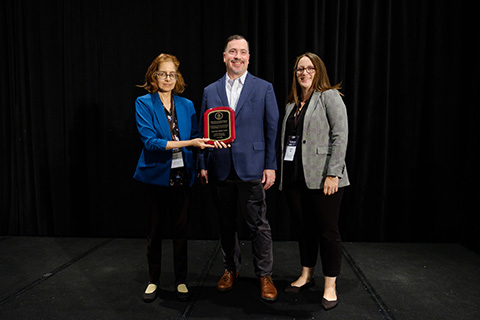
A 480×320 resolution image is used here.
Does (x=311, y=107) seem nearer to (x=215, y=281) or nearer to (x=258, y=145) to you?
(x=258, y=145)

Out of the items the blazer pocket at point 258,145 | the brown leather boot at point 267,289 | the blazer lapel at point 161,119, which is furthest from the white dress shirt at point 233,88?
the brown leather boot at point 267,289

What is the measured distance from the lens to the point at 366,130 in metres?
3.10

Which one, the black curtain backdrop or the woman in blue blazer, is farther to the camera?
the black curtain backdrop

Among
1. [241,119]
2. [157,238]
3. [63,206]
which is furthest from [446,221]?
[63,206]

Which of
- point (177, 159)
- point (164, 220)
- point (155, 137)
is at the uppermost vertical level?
point (155, 137)

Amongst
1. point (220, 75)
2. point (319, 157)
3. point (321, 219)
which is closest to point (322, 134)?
point (319, 157)

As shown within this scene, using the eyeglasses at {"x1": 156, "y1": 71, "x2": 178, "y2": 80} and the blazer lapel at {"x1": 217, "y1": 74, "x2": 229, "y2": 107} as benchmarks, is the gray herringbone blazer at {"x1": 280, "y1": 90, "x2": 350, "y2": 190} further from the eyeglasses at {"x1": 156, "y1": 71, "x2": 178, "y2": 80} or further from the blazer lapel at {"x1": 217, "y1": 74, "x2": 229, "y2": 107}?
the eyeglasses at {"x1": 156, "y1": 71, "x2": 178, "y2": 80}

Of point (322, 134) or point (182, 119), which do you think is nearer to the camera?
point (322, 134)

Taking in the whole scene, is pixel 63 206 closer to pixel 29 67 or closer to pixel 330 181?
pixel 29 67

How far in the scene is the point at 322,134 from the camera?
188cm

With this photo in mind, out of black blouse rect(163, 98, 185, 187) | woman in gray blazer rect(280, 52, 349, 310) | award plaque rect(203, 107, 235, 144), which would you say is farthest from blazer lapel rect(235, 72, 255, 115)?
black blouse rect(163, 98, 185, 187)

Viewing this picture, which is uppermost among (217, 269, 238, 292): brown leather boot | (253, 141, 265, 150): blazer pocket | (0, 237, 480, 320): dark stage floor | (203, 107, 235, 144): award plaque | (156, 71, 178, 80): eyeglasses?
(156, 71, 178, 80): eyeglasses

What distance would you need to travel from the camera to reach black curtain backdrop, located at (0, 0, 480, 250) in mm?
3066

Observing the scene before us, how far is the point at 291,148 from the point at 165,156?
0.79 m
